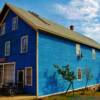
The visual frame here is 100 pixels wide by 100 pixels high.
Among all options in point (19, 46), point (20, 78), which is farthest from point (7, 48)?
point (20, 78)

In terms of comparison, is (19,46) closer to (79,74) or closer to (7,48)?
(7,48)

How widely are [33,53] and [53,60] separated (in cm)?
305

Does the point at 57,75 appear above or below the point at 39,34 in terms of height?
below

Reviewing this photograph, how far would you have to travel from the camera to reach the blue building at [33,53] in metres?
25.2

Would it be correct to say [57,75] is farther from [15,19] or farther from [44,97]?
[15,19]

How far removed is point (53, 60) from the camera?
89.9 feet

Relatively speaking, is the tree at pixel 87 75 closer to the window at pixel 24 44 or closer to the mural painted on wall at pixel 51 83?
the mural painted on wall at pixel 51 83

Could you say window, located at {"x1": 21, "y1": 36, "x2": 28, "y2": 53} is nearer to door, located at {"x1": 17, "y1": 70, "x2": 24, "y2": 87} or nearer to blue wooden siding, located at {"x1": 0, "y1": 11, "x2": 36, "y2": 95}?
blue wooden siding, located at {"x1": 0, "y1": 11, "x2": 36, "y2": 95}

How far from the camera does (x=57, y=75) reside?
2791 cm

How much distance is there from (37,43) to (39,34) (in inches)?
42.3

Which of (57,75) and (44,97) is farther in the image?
(57,75)

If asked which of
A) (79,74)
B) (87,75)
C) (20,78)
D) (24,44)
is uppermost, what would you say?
(24,44)

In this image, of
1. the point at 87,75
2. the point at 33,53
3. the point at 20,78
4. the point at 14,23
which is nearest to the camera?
the point at 33,53

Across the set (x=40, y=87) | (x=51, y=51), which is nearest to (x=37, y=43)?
(x=51, y=51)
